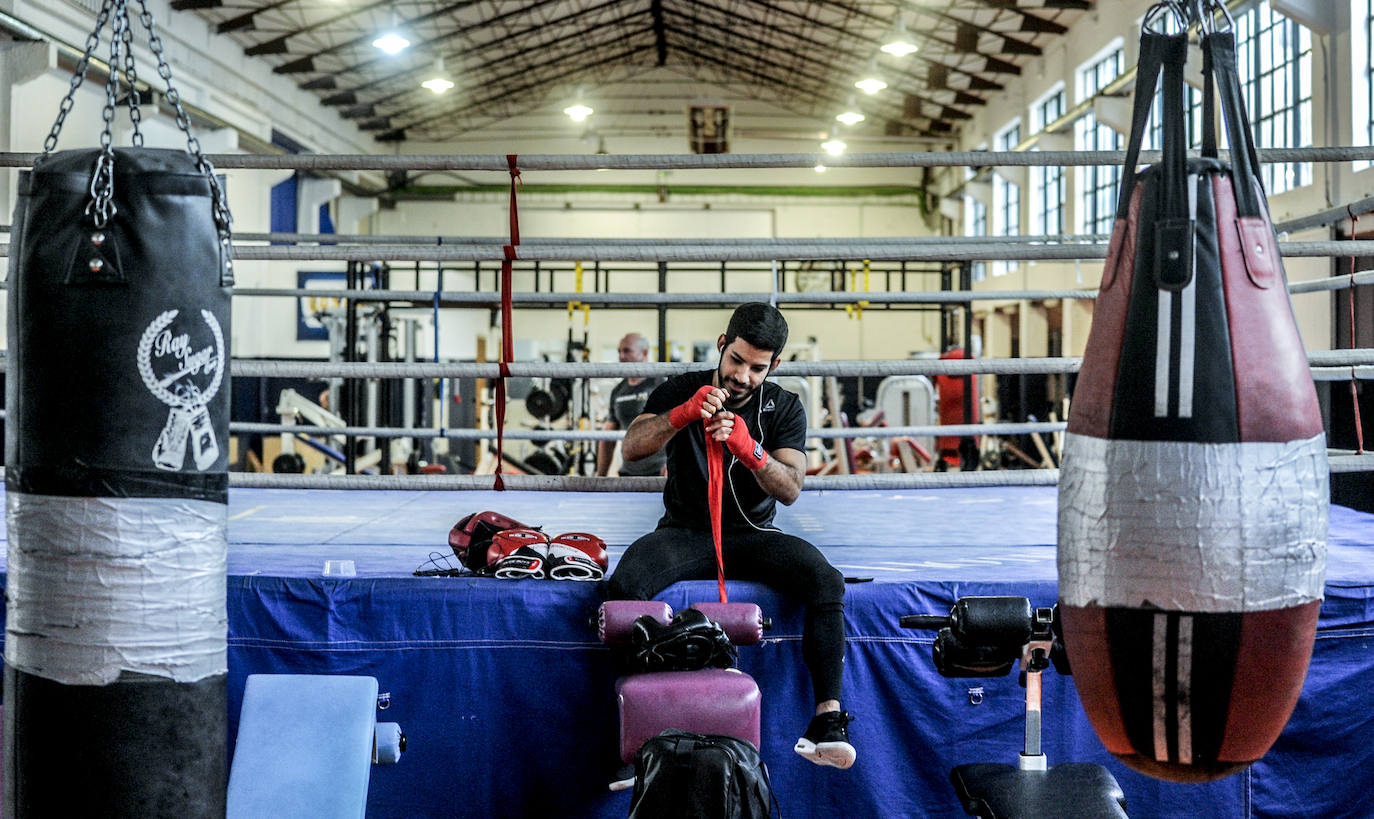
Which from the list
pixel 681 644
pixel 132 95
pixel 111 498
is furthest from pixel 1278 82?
pixel 111 498

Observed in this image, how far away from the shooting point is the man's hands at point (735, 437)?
99.1 inches

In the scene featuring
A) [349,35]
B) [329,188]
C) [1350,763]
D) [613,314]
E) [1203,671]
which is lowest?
[1350,763]

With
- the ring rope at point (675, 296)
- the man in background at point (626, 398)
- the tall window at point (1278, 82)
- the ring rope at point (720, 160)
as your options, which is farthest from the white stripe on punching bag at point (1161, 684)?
the tall window at point (1278, 82)

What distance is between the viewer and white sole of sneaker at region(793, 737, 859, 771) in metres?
2.32

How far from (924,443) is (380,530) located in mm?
7371

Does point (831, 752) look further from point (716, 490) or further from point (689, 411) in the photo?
point (689, 411)

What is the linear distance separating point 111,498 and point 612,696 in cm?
145

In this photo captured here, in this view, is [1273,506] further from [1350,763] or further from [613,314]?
[613,314]

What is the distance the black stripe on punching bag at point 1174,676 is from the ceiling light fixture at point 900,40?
42.4ft

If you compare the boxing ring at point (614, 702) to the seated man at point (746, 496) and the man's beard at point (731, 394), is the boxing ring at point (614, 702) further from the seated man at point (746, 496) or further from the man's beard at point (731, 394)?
the man's beard at point (731, 394)

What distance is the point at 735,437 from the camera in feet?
8.35

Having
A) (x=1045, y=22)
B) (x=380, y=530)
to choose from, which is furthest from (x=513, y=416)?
(x=380, y=530)

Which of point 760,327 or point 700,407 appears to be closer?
point 700,407

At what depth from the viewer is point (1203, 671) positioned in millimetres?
1176
